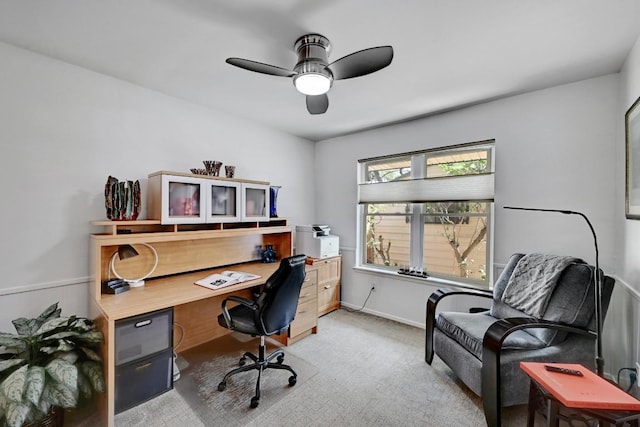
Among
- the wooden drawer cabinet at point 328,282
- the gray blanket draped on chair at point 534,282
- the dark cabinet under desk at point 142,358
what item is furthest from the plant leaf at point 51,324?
the gray blanket draped on chair at point 534,282

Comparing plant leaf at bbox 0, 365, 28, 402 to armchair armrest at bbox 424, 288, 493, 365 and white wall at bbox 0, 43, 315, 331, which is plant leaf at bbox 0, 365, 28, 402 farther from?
armchair armrest at bbox 424, 288, 493, 365

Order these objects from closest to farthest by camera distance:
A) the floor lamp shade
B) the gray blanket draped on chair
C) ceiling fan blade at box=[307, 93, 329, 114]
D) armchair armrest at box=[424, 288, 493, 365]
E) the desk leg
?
1. the desk leg
2. the gray blanket draped on chair
3. ceiling fan blade at box=[307, 93, 329, 114]
4. the floor lamp shade
5. armchair armrest at box=[424, 288, 493, 365]

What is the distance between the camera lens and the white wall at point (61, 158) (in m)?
1.83

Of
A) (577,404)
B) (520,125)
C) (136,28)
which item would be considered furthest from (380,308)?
(136,28)

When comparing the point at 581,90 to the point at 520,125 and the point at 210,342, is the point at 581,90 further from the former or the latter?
the point at 210,342

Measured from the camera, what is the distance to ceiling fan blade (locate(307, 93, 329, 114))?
A: 2.00 m

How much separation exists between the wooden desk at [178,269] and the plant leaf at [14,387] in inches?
13.8

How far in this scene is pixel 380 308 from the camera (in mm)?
3451

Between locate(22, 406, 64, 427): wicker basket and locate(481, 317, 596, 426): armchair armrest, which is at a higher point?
locate(481, 317, 596, 426): armchair armrest

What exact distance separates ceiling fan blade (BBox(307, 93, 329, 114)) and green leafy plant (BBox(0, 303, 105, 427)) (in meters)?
2.20

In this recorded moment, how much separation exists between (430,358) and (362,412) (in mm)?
903

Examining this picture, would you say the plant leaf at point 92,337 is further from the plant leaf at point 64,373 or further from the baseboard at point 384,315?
the baseboard at point 384,315

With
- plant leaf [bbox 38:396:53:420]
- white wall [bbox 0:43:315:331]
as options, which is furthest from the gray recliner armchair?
white wall [bbox 0:43:315:331]

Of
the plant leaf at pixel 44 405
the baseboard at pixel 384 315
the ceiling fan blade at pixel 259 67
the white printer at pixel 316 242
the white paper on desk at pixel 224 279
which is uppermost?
the ceiling fan blade at pixel 259 67
